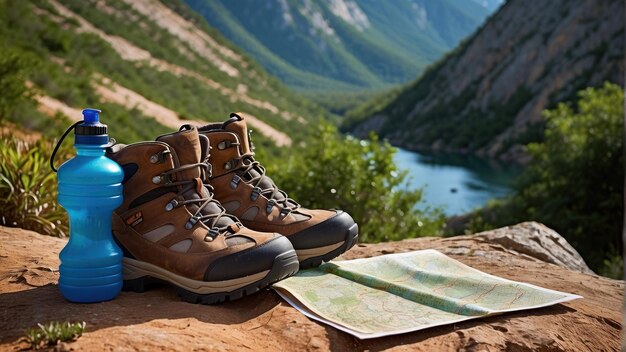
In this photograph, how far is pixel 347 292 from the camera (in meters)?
3.33

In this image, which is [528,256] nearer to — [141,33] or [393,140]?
[141,33]

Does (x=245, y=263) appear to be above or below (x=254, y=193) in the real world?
below

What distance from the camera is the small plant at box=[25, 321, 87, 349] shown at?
243 cm

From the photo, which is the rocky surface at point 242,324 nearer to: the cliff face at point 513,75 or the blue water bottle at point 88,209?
the blue water bottle at point 88,209

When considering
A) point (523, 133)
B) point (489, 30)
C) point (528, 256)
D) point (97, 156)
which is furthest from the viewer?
point (489, 30)

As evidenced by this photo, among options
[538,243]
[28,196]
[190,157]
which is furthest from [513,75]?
[190,157]

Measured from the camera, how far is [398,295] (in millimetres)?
3352

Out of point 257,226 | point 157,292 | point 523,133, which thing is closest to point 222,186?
point 257,226

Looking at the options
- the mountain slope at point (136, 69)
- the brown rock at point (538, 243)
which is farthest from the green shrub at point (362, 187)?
the mountain slope at point (136, 69)

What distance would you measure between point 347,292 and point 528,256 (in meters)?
1.87

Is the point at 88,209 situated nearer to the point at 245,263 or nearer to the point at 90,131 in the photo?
the point at 90,131

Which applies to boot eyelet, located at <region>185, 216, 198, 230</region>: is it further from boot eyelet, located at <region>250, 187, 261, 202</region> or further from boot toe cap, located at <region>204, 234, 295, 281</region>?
boot eyelet, located at <region>250, 187, 261, 202</region>

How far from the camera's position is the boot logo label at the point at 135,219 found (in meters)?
3.25

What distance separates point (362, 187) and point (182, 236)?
603cm
